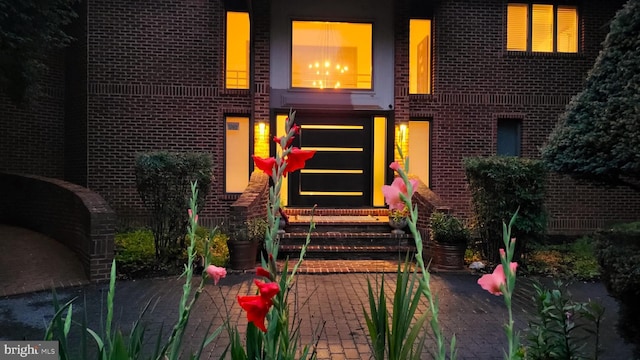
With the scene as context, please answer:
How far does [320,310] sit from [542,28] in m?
9.88

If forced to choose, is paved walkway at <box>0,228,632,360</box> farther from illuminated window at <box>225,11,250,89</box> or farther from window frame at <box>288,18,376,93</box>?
illuminated window at <box>225,11,250,89</box>

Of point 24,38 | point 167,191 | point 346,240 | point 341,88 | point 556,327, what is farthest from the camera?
point 341,88

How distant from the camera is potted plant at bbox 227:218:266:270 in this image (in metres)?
7.18

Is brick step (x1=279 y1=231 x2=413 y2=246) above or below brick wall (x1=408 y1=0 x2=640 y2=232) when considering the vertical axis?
below

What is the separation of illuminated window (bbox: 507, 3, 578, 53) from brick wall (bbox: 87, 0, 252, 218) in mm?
6860

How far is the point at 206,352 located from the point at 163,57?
8417mm

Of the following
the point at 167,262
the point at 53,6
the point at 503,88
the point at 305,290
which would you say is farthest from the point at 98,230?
the point at 503,88

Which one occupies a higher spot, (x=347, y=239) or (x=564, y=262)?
(x=347, y=239)

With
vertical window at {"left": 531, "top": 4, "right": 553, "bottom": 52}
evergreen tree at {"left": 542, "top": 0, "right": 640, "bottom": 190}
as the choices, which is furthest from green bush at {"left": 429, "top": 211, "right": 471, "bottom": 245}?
vertical window at {"left": 531, "top": 4, "right": 553, "bottom": 52}

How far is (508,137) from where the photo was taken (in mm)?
11438

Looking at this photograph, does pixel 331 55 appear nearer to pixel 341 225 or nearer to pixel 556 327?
pixel 341 225

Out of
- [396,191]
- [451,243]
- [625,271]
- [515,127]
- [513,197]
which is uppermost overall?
[515,127]

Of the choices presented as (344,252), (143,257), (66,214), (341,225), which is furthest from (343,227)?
(66,214)

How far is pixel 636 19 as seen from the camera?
15.3ft
